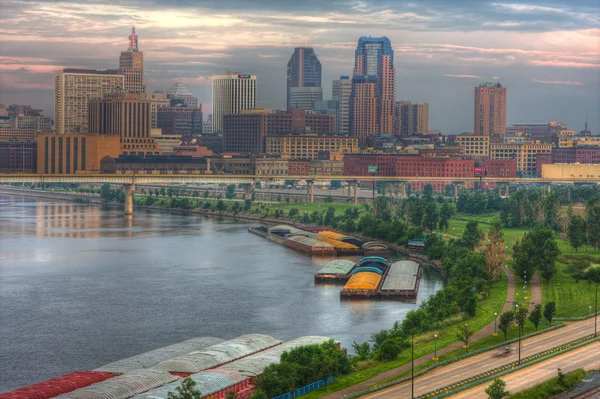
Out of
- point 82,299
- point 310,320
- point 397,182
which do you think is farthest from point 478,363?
point 397,182

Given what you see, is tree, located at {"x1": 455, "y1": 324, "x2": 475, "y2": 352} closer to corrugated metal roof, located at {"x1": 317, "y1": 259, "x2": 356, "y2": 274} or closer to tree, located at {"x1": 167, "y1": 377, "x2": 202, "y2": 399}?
tree, located at {"x1": 167, "y1": 377, "x2": 202, "y2": 399}

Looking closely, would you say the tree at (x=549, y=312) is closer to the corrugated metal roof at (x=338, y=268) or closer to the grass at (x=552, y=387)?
the grass at (x=552, y=387)

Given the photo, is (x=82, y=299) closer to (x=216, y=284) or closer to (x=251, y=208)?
(x=216, y=284)

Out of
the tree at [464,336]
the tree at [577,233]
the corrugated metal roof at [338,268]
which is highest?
the tree at [577,233]

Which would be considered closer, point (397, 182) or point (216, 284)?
point (216, 284)

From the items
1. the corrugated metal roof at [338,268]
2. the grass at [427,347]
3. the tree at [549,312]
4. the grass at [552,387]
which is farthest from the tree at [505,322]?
the corrugated metal roof at [338,268]

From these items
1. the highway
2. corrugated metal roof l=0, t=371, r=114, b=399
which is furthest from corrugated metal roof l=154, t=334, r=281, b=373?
the highway
